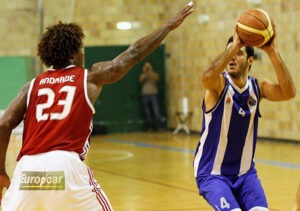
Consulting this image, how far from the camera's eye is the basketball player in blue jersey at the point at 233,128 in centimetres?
523

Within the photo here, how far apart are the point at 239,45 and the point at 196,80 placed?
13.6m

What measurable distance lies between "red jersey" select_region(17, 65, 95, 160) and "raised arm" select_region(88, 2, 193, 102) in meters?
0.07

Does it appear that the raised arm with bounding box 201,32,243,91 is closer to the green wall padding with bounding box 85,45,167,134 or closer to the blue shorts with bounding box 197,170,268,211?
the blue shorts with bounding box 197,170,268,211

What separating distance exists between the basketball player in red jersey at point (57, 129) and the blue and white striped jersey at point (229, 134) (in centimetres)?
102

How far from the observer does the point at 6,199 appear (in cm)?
449

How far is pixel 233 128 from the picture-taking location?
210 inches

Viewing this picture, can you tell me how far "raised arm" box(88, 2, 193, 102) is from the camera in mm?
4539

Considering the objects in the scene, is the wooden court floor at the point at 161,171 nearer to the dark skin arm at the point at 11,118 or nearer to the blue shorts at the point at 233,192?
the blue shorts at the point at 233,192

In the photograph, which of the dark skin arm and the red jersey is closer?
the red jersey

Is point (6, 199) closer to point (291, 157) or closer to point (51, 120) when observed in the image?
point (51, 120)

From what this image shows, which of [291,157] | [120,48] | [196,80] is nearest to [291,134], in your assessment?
Answer: [291,157]

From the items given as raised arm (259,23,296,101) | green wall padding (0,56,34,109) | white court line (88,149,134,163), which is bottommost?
white court line (88,149,134,163)

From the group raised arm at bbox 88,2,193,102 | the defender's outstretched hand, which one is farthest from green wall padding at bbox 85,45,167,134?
raised arm at bbox 88,2,193,102

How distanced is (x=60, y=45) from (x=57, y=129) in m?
0.57
